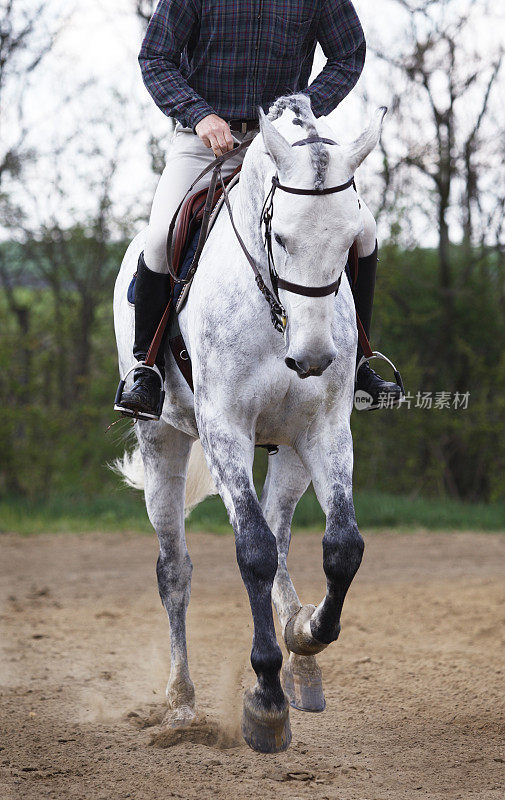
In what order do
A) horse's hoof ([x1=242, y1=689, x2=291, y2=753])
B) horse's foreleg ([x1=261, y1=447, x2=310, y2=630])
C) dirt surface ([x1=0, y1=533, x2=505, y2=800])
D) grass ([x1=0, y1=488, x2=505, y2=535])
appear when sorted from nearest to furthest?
horse's hoof ([x1=242, y1=689, x2=291, y2=753]) < dirt surface ([x1=0, y1=533, x2=505, y2=800]) < horse's foreleg ([x1=261, y1=447, x2=310, y2=630]) < grass ([x1=0, y1=488, x2=505, y2=535])

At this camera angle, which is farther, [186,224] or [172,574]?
[172,574]

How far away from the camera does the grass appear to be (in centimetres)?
1068

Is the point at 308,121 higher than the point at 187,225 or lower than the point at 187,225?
higher

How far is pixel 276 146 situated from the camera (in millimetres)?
3010

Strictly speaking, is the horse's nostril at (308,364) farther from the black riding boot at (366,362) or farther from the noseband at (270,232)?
the black riding boot at (366,362)

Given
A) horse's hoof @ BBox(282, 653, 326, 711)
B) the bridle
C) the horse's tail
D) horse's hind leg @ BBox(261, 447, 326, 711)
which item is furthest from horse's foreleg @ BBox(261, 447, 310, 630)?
the bridle

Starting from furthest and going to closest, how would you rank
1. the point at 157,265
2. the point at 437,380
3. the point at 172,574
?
the point at 437,380, the point at 172,574, the point at 157,265

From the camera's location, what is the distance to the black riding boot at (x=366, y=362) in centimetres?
411

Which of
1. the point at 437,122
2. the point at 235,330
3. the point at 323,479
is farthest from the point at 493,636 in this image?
the point at 437,122

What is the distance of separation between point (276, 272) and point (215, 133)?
915 mm

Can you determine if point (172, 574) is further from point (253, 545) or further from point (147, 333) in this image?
point (253, 545)

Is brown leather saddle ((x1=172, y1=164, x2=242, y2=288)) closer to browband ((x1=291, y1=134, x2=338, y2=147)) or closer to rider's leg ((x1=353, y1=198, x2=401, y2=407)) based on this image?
rider's leg ((x1=353, y1=198, x2=401, y2=407))

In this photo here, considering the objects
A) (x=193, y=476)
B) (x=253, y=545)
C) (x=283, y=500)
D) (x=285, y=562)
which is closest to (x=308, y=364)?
(x=253, y=545)

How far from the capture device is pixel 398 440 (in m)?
12.8
